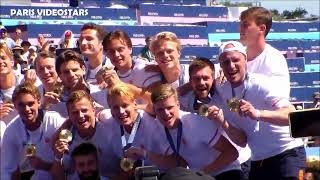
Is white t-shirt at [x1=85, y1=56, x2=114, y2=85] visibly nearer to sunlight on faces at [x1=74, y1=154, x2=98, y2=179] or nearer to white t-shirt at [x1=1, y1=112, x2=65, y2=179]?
white t-shirt at [x1=1, y1=112, x2=65, y2=179]

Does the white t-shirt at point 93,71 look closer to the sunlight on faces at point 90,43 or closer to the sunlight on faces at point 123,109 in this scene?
the sunlight on faces at point 90,43

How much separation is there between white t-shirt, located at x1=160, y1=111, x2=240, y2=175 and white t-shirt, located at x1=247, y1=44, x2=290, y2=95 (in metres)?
0.50

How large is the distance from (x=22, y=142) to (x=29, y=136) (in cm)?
7

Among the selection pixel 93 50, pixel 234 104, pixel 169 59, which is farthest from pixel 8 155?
pixel 234 104

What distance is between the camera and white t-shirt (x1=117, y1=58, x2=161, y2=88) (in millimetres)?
4672

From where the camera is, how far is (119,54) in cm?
469

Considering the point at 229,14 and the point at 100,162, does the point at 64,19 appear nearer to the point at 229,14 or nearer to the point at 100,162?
the point at 229,14

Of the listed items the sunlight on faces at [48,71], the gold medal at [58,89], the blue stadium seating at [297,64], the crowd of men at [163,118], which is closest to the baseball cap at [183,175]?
the crowd of men at [163,118]

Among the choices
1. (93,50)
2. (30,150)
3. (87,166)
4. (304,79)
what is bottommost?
(304,79)

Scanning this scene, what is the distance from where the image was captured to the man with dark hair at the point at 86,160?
4227mm

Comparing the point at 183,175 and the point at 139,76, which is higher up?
the point at 139,76

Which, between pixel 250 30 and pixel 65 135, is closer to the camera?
pixel 65 135

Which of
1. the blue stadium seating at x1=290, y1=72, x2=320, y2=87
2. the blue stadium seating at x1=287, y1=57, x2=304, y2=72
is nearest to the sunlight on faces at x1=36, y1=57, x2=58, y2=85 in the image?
the blue stadium seating at x1=290, y1=72, x2=320, y2=87

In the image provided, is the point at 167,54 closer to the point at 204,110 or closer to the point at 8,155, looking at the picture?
the point at 204,110
